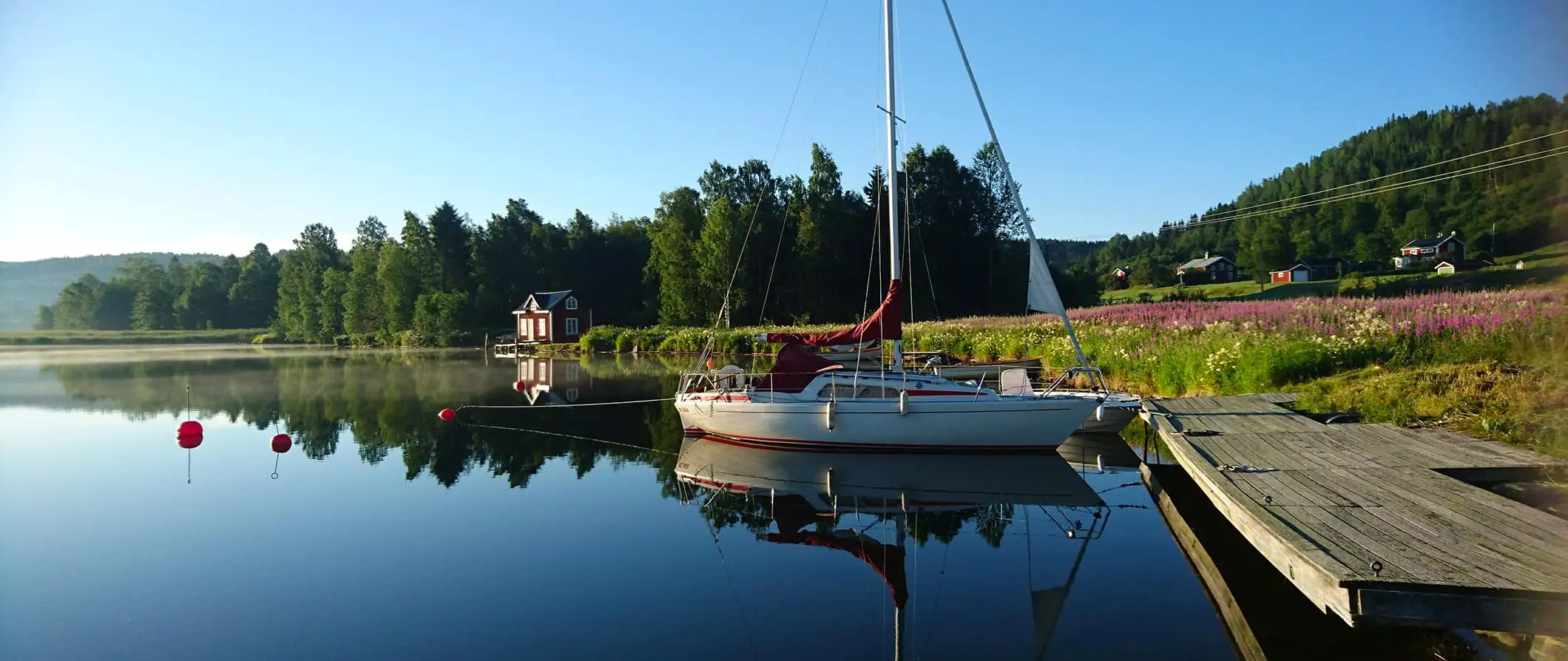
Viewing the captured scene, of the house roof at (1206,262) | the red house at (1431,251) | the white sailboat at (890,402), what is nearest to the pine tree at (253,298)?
the white sailboat at (890,402)

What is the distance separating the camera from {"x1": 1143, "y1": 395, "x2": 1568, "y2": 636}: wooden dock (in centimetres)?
461

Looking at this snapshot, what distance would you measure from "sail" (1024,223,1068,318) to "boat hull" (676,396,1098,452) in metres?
1.67

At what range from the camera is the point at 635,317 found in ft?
255

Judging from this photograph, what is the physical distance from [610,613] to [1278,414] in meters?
10.1

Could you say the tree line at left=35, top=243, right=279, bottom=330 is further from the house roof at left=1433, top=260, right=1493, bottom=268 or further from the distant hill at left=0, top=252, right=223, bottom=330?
the house roof at left=1433, top=260, right=1493, bottom=268

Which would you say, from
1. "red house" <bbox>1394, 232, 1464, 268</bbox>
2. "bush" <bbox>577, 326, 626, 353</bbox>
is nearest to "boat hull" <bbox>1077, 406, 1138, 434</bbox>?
"bush" <bbox>577, 326, 626, 353</bbox>

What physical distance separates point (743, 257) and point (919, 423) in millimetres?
54590

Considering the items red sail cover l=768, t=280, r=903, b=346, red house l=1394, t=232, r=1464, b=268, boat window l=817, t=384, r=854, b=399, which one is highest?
red house l=1394, t=232, r=1464, b=268

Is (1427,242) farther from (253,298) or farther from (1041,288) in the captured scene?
(253,298)

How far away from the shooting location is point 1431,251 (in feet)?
223

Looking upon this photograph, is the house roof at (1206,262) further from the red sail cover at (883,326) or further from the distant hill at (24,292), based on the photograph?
the distant hill at (24,292)

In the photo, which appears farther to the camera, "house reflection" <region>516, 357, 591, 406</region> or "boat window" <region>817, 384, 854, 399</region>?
"house reflection" <region>516, 357, 591, 406</region>

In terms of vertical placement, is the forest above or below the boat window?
above

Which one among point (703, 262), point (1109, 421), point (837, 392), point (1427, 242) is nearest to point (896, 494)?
point (837, 392)
